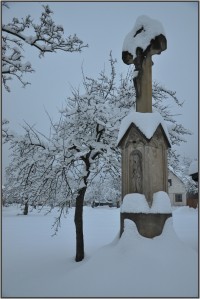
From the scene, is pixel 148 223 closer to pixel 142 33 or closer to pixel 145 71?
pixel 145 71

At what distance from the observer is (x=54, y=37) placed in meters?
6.14

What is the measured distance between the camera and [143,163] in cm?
655

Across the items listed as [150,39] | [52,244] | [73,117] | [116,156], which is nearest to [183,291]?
[150,39]

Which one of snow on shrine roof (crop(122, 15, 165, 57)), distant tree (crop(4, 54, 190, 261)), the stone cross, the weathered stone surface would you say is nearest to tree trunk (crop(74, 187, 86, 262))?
distant tree (crop(4, 54, 190, 261))

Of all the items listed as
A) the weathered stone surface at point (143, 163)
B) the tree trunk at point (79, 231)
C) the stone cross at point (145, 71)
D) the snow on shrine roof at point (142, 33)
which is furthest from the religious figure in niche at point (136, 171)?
the tree trunk at point (79, 231)

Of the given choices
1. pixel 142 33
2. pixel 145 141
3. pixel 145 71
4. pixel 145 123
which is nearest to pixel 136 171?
pixel 145 141

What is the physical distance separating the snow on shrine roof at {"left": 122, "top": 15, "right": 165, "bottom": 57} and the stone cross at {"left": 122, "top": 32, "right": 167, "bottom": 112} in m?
0.09

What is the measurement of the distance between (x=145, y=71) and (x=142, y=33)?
3.03ft

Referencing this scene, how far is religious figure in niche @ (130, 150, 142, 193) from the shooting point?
6558 mm

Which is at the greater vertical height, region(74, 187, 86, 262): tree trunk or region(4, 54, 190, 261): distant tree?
region(4, 54, 190, 261): distant tree

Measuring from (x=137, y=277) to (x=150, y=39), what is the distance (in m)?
5.18

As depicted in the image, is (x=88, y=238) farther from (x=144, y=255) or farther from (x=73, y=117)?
(x=144, y=255)

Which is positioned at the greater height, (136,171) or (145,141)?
(145,141)

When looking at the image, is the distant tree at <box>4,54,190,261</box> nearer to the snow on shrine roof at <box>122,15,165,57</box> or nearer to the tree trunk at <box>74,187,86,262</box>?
the tree trunk at <box>74,187,86,262</box>
